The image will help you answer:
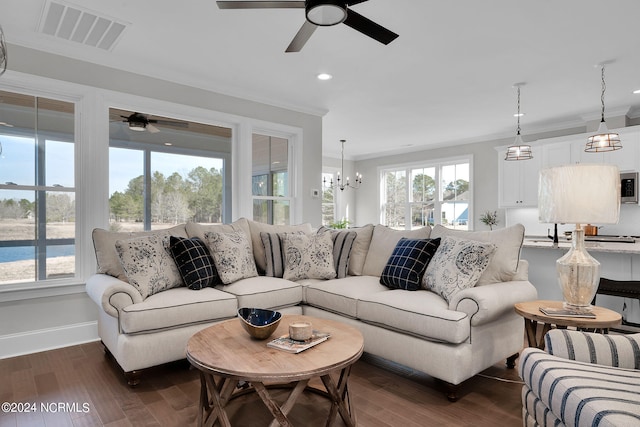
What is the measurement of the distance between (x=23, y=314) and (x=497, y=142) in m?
7.20

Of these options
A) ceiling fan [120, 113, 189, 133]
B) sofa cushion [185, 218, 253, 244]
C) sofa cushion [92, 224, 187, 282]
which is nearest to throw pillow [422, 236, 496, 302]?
Result: sofa cushion [185, 218, 253, 244]

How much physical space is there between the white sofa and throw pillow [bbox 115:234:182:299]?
84mm

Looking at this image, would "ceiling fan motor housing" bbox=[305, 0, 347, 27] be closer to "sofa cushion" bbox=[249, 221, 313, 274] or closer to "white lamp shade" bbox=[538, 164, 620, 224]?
"white lamp shade" bbox=[538, 164, 620, 224]

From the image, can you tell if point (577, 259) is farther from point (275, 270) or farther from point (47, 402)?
point (47, 402)

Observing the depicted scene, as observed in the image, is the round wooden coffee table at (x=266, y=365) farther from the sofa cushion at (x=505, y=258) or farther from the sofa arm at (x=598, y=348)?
the sofa cushion at (x=505, y=258)

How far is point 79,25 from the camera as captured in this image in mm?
2971

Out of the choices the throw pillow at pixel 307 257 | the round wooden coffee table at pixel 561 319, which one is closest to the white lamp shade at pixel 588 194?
the round wooden coffee table at pixel 561 319

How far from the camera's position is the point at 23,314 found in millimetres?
3182

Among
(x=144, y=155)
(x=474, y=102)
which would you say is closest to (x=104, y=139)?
(x=144, y=155)

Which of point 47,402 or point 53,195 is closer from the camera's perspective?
point 47,402

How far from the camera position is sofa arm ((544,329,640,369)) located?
1587mm

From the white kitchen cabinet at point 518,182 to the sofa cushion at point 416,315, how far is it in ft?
14.3

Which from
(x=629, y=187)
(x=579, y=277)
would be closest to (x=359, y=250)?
(x=579, y=277)

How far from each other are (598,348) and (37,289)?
393 centimetres
